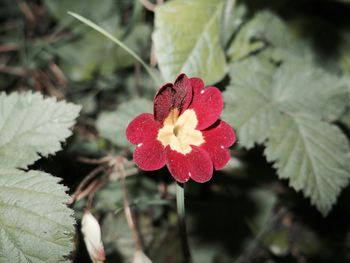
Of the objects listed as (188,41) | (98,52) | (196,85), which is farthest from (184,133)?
(98,52)

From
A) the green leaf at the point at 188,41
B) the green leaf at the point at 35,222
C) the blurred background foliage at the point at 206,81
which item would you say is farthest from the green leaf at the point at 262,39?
the green leaf at the point at 35,222

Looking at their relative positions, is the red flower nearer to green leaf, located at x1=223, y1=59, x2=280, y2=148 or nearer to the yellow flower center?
the yellow flower center

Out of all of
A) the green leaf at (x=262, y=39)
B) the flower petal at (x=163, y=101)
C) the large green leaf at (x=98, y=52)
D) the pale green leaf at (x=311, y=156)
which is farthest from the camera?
the large green leaf at (x=98, y=52)

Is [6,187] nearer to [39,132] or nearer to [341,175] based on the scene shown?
[39,132]

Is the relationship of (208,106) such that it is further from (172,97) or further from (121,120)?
(121,120)

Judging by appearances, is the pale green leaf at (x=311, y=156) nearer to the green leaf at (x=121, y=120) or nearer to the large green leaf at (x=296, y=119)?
the large green leaf at (x=296, y=119)

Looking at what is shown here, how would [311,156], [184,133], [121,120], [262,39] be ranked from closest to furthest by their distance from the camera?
1. [184,133]
2. [311,156]
3. [121,120]
4. [262,39]

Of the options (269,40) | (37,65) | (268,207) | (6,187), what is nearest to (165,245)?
(268,207)
